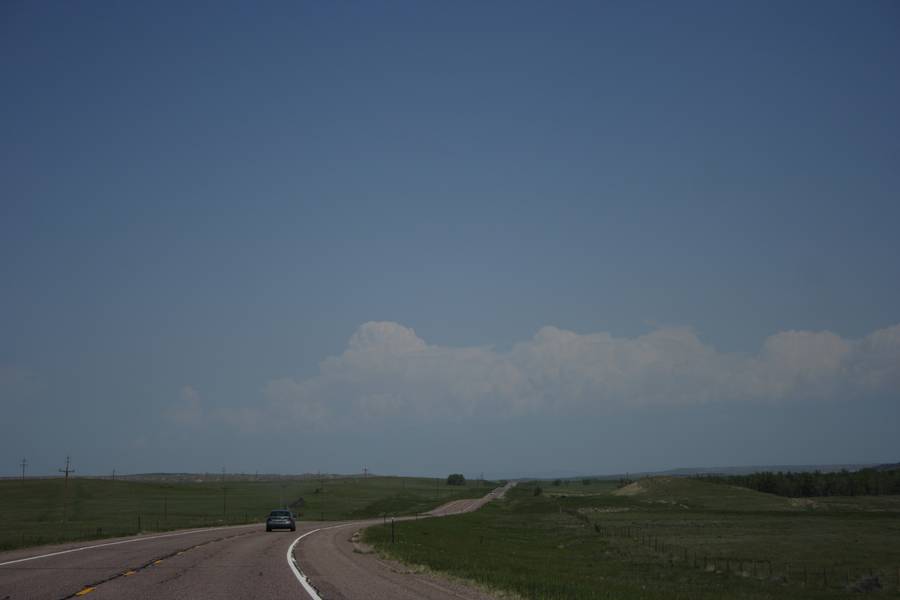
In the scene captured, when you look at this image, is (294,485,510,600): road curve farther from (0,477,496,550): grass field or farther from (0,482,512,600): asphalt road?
(0,477,496,550): grass field

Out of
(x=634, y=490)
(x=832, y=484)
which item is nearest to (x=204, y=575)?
(x=634, y=490)

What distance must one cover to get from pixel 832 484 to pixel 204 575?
164 m

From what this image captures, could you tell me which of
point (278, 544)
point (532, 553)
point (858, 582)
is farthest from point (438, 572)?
point (532, 553)

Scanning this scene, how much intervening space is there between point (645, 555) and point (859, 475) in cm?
13626

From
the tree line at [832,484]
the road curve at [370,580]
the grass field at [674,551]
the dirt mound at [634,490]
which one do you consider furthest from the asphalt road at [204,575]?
the tree line at [832,484]

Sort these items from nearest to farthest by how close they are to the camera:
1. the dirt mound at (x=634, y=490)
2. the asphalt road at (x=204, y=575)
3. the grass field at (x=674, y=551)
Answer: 1. the asphalt road at (x=204, y=575)
2. the grass field at (x=674, y=551)
3. the dirt mound at (x=634, y=490)

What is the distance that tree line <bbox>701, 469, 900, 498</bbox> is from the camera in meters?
157

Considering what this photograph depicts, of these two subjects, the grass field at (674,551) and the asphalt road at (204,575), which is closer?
the asphalt road at (204,575)

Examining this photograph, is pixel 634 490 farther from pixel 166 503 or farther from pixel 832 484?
pixel 166 503

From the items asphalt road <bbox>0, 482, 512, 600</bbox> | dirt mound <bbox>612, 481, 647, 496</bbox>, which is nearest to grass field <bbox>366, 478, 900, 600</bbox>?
asphalt road <bbox>0, 482, 512, 600</bbox>

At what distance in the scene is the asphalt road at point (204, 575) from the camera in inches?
765

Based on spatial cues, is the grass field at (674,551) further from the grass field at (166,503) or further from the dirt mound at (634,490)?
the grass field at (166,503)

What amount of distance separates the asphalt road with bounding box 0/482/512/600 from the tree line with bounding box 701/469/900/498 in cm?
Result: 15094

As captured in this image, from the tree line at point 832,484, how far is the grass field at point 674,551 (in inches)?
1896
